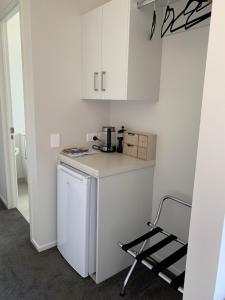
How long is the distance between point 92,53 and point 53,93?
1.62 feet

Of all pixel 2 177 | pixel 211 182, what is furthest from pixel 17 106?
pixel 211 182

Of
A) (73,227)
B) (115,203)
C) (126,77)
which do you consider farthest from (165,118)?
(73,227)

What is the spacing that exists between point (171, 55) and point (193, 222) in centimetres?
138

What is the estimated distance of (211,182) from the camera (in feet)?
2.81

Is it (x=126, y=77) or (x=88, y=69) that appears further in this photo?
(x=88, y=69)

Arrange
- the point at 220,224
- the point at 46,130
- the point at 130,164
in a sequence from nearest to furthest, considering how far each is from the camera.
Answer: the point at 220,224 < the point at 130,164 < the point at 46,130

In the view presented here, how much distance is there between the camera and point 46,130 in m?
2.05

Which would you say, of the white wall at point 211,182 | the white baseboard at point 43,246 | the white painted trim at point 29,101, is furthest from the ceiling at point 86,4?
the white baseboard at point 43,246

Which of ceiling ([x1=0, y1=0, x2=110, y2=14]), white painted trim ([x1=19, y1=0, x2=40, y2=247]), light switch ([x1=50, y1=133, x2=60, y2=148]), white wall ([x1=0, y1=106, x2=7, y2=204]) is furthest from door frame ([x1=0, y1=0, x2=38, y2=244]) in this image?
white wall ([x1=0, y1=106, x2=7, y2=204])

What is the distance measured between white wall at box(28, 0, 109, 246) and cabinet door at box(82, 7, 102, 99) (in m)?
0.07

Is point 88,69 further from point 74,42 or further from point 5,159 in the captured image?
point 5,159

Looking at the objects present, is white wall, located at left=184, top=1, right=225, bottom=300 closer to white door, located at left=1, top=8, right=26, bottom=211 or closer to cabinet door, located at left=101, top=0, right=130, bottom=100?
cabinet door, located at left=101, top=0, right=130, bottom=100

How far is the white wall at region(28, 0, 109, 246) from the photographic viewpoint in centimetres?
191

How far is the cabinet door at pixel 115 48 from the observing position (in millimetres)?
1690
